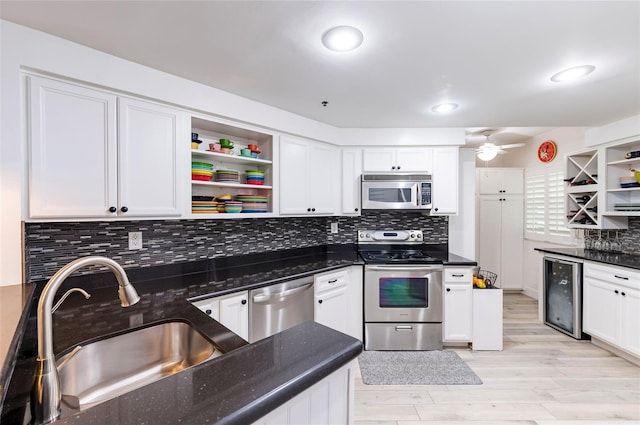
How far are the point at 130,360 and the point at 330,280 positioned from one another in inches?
65.9

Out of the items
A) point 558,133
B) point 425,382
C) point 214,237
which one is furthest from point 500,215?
point 214,237

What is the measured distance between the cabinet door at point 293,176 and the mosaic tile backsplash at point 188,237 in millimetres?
379

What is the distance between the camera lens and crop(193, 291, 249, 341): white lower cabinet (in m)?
1.84

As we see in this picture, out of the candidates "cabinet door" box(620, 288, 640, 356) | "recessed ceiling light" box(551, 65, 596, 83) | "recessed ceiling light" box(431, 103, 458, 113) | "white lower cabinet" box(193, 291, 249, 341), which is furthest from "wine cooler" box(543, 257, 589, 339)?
"white lower cabinet" box(193, 291, 249, 341)

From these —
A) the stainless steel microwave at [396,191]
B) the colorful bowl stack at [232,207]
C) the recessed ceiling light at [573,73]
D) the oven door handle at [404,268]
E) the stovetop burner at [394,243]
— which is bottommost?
the oven door handle at [404,268]

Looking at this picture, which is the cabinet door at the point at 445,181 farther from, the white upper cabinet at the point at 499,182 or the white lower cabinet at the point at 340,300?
the white upper cabinet at the point at 499,182

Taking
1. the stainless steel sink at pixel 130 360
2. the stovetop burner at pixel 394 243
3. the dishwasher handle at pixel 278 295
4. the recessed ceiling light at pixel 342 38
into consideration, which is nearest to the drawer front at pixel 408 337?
the stovetop burner at pixel 394 243

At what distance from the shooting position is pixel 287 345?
80cm

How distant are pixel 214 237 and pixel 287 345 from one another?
1882 millimetres

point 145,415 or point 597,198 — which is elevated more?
point 597,198

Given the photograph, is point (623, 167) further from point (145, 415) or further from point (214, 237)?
point (145, 415)

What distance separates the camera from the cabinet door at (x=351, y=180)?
125 inches

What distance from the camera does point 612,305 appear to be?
8.83ft

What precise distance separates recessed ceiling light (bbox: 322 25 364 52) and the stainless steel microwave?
5.49ft
